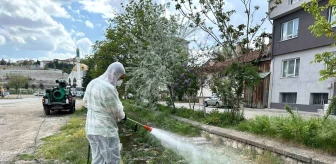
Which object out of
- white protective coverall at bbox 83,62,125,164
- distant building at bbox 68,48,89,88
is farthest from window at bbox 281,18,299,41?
distant building at bbox 68,48,89,88

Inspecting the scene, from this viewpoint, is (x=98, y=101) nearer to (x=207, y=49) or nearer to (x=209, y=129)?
(x=209, y=129)

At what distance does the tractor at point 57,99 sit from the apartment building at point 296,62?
13.6 metres

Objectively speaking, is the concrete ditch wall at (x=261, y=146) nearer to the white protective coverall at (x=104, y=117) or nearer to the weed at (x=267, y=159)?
the weed at (x=267, y=159)

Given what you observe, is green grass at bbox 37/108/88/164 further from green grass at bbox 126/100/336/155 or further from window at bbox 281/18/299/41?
window at bbox 281/18/299/41

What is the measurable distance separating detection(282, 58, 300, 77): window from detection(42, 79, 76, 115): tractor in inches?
551

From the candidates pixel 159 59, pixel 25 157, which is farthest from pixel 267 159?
pixel 159 59

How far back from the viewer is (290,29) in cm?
1580

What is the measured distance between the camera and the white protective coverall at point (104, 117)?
337cm

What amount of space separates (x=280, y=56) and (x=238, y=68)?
1116cm

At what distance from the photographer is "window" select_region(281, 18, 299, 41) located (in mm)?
15222

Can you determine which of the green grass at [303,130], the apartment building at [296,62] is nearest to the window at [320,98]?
the apartment building at [296,62]

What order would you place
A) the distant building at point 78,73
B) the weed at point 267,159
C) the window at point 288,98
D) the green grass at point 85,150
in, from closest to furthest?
the weed at point 267,159 < the green grass at point 85,150 < the window at point 288,98 < the distant building at point 78,73

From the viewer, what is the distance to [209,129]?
6.21 meters

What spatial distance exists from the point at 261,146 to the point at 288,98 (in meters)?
12.8
